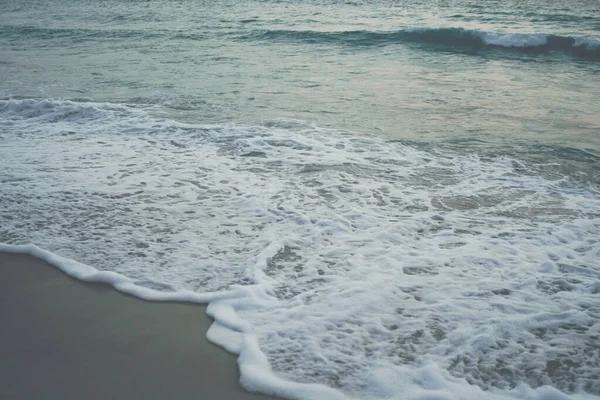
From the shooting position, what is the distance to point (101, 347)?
108 inches

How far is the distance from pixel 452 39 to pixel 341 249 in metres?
13.6

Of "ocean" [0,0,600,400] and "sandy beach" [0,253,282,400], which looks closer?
"sandy beach" [0,253,282,400]

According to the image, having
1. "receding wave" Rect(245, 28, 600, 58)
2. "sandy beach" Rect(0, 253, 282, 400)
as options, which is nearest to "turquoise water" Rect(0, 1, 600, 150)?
"receding wave" Rect(245, 28, 600, 58)

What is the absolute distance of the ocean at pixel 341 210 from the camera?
2.76m

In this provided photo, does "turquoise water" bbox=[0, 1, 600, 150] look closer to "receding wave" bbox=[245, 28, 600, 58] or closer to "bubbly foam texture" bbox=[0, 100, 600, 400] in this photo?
"receding wave" bbox=[245, 28, 600, 58]

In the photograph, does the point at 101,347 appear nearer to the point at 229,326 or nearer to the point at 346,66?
the point at 229,326

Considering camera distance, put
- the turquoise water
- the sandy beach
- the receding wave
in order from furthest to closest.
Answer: the receding wave, the turquoise water, the sandy beach

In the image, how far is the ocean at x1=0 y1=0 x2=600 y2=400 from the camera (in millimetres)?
2758

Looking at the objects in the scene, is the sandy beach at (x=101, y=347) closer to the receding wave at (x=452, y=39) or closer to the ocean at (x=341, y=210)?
the ocean at (x=341, y=210)

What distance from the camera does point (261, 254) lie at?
3744 millimetres

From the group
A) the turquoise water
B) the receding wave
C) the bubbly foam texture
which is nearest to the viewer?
the bubbly foam texture

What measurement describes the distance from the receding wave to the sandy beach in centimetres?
1308

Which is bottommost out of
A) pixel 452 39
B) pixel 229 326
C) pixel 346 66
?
pixel 229 326

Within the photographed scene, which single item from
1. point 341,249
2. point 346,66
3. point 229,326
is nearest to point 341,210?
point 341,249
